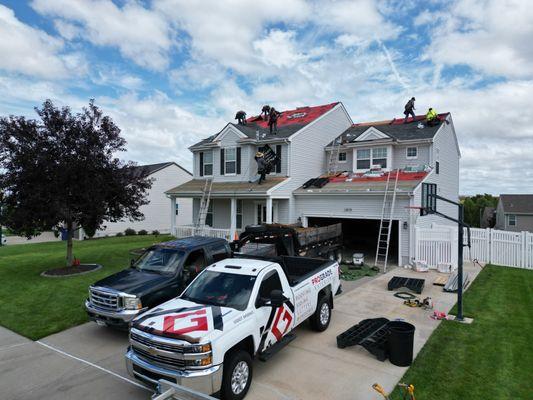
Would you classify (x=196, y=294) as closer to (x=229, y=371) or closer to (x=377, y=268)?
(x=229, y=371)

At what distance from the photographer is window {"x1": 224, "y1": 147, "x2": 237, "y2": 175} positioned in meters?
22.4

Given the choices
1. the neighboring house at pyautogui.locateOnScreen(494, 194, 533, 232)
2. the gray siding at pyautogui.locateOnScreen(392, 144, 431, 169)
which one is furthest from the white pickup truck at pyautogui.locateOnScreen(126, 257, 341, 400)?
the neighboring house at pyautogui.locateOnScreen(494, 194, 533, 232)

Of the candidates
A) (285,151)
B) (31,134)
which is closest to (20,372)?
(31,134)

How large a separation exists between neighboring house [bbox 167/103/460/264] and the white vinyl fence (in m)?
0.73

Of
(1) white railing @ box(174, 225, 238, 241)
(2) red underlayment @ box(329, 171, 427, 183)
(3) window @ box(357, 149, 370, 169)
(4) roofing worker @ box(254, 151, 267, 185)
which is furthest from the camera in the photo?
(3) window @ box(357, 149, 370, 169)

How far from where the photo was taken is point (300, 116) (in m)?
24.0

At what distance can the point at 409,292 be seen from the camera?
37.8 feet

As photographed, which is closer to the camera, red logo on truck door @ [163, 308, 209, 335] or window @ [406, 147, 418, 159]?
red logo on truck door @ [163, 308, 209, 335]

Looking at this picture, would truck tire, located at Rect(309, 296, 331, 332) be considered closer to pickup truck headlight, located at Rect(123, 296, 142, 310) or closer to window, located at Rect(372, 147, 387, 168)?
pickup truck headlight, located at Rect(123, 296, 142, 310)

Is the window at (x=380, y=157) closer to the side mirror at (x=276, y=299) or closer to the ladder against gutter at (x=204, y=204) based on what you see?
the ladder against gutter at (x=204, y=204)

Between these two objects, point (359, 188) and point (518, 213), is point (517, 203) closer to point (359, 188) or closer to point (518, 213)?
point (518, 213)

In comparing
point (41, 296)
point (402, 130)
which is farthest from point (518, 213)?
point (41, 296)

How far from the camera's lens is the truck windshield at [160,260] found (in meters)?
8.85

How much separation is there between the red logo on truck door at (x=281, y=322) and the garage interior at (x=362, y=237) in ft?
35.7
